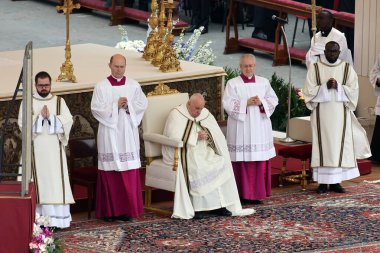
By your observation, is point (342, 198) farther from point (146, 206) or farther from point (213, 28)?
point (213, 28)

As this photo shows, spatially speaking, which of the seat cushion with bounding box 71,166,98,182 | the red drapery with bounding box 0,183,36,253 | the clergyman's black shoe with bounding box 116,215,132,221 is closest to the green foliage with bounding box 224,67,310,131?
the seat cushion with bounding box 71,166,98,182

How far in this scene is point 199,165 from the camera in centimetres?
1302

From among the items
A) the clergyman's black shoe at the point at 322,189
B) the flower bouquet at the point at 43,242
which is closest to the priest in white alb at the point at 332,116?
the clergyman's black shoe at the point at 322,189

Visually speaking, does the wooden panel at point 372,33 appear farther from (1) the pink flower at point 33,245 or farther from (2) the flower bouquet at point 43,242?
(1) the pink flower at point 33,245

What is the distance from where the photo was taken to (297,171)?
1444 centimetres

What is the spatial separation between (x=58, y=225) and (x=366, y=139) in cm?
374

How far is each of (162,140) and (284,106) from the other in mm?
3831

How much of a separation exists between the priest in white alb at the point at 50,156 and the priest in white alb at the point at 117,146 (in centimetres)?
40

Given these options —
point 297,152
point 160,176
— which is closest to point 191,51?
point 297,152

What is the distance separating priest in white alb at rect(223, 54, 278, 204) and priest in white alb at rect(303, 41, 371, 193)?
0.57 m

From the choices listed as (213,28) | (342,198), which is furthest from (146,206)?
(213,28)

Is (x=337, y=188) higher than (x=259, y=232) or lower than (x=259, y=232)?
higher

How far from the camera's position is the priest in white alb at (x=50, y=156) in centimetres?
1248

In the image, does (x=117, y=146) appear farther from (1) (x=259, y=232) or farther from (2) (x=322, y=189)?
(2) (x=322, y=189)
